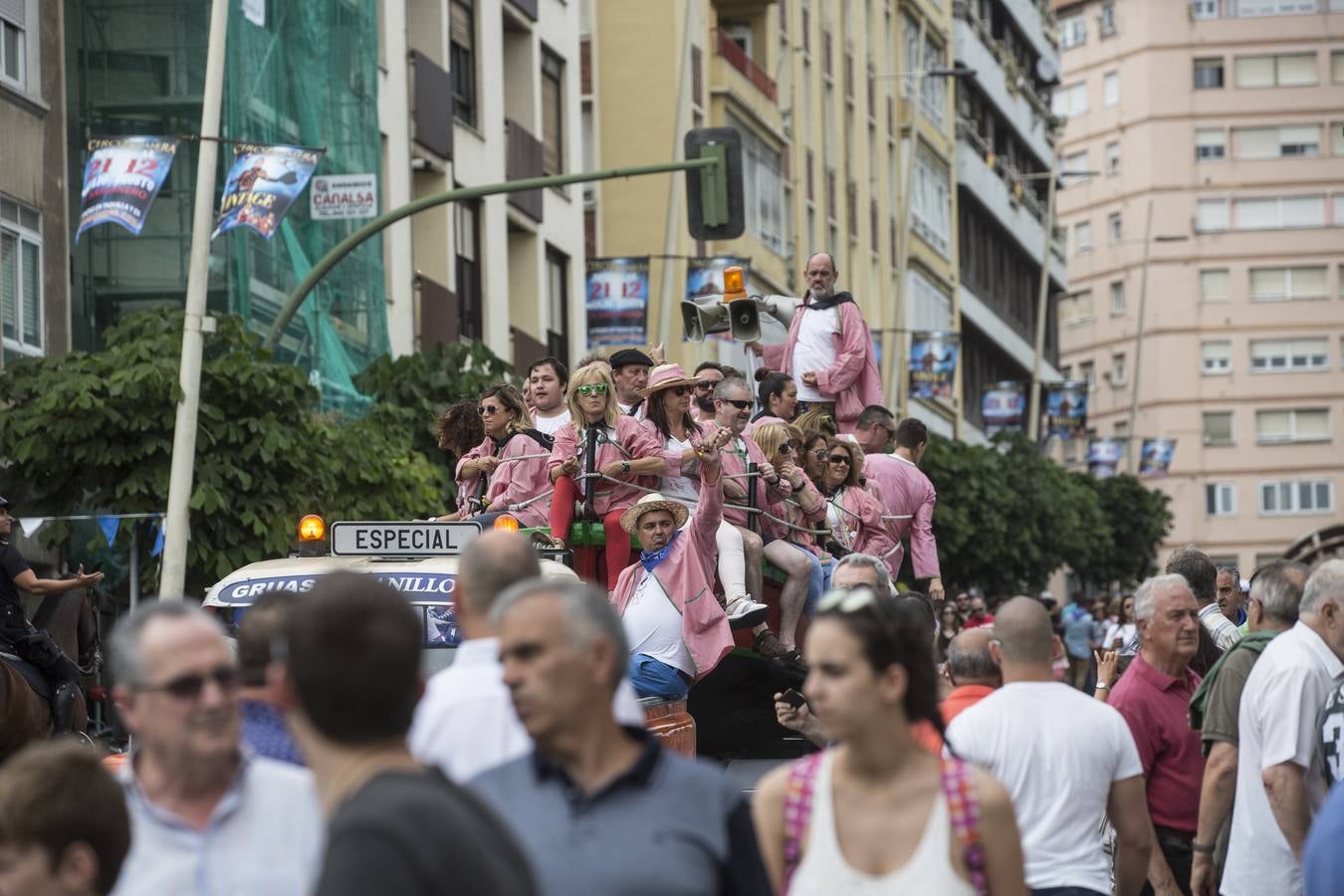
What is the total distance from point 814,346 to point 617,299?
1815 centimetres

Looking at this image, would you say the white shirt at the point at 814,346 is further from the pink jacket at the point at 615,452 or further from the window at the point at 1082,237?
the window at the point at 1082,237

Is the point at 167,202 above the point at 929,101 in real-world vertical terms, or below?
below

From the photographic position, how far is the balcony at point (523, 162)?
1587 inches

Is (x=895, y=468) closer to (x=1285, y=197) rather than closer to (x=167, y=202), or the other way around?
(x=167, y=202)

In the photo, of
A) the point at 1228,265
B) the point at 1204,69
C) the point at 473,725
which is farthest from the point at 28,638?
the point at 1204,69

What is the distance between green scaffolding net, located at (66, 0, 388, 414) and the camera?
28828 millimetres

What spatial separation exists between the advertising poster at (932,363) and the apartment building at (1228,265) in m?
54.9

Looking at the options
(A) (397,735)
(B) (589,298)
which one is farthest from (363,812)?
(B) (589,298)

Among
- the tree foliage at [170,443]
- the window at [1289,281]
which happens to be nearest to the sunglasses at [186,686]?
the tree foliage at [170,443]

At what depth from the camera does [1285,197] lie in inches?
4272

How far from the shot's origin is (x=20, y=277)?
26.7 meters

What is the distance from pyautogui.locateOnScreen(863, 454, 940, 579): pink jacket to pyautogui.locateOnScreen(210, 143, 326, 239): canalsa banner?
652 centimetres

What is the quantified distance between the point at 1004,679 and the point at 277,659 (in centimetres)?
365

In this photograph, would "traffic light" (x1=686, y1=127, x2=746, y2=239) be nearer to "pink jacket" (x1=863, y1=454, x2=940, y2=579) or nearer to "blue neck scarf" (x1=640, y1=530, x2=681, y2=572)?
"pink jacket" (x1=863, y1=454, x2=940, y2=579)
